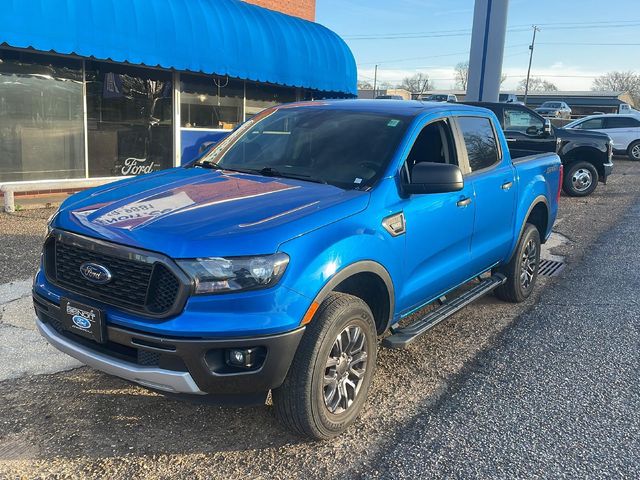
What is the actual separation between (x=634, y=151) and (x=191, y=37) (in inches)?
769

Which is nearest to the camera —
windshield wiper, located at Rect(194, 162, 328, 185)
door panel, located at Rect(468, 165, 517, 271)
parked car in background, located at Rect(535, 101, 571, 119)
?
windshield wiper, located at Rect(194, 162, 328, 185)

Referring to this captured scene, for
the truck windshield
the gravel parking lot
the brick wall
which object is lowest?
the gravel parking lot

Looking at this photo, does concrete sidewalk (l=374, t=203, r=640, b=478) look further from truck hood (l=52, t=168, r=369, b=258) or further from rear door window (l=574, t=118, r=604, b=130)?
rear door window (l=574, t=118, r=604, b=130)

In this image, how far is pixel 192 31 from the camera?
34.3 feet

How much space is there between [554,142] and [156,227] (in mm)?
11002

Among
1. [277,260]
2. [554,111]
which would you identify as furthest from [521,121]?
[554,111]

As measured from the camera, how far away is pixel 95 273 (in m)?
2.90

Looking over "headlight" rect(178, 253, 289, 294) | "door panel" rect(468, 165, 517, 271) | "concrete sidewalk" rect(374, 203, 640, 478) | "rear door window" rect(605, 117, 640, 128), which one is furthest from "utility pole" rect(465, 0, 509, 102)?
"headlight" rect(178, 253, 289, 294)

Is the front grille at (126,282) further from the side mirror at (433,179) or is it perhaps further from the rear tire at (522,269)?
the rear tire at (522,269)

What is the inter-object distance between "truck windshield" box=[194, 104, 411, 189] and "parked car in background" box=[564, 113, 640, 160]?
21.0 meters

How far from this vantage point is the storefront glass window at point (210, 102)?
1222cm

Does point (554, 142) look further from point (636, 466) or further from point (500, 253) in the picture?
point (636, 466)

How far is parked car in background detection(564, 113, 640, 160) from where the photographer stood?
22594 millimetres

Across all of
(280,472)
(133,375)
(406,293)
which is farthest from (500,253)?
(133,375)
